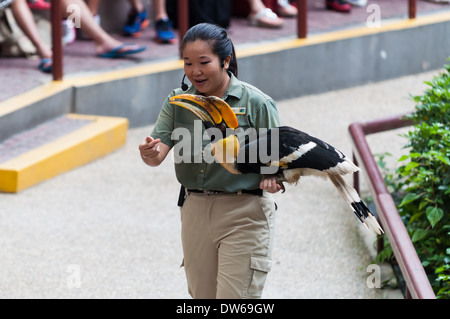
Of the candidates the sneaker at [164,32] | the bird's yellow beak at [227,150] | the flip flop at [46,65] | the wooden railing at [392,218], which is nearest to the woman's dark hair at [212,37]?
the bird's yellow beak at [227,150]

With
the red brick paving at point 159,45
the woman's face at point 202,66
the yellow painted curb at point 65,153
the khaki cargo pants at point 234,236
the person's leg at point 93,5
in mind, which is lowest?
the yellow painted curb at point 65,153

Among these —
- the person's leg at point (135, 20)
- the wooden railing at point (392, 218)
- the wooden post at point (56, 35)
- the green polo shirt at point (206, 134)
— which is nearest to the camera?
the green polo shirt at point (206, 134)

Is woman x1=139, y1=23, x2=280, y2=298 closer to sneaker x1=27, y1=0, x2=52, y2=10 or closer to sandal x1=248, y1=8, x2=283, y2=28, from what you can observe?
sneaker x1=27, y1=0, x2=52, y2=10

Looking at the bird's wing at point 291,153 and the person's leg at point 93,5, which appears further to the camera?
the person's leg at point 93,5

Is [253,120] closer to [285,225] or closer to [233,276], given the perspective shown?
[233,276]

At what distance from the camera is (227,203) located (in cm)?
345

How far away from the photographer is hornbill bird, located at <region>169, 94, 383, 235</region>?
10.4ft

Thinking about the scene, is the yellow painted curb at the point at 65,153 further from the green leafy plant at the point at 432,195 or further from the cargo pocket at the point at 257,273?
the cargo pocket at the point at 257,273

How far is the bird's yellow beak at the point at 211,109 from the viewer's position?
10.5 feet

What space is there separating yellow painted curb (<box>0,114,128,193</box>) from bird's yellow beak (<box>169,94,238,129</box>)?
309 cm

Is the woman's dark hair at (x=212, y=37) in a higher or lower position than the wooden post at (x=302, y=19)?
higher

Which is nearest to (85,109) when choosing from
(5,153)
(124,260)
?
(5,153)

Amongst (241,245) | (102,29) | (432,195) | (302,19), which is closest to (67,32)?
(102,29)
